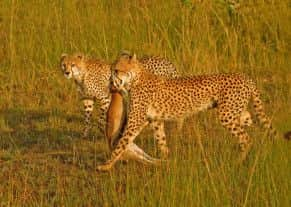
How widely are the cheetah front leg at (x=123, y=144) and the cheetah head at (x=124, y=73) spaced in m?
0.32

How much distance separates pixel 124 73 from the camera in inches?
293

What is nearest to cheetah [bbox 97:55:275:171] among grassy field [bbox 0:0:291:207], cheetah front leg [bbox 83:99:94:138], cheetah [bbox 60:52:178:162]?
grassy field [bbox 0:0:291:207]

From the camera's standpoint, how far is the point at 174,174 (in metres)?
5.75

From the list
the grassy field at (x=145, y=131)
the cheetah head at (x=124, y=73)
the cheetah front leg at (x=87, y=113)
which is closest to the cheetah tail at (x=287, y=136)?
the grassy field at (x=145, y=131)

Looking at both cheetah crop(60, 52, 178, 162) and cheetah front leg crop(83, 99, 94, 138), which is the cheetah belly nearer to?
cheetah front leg crop(83, 99, 94, 138)

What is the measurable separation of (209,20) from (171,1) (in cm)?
70

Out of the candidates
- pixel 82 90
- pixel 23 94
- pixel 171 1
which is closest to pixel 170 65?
pixel 82 90

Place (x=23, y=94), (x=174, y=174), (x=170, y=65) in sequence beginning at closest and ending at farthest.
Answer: (x=174, y=174) < (x=170, y=65) < (x=23, y=94)

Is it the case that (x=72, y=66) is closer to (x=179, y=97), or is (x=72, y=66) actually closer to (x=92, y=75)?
(x=92, y=75)

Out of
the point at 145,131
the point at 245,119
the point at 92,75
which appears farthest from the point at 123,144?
the point at 92,75

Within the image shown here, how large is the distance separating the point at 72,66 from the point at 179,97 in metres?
1.69

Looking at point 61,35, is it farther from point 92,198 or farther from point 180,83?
point 92,198

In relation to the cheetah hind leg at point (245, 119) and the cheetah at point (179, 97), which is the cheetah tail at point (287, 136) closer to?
the cheetah at point (179, 97)

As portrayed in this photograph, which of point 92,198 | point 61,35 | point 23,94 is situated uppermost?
point 61,35
